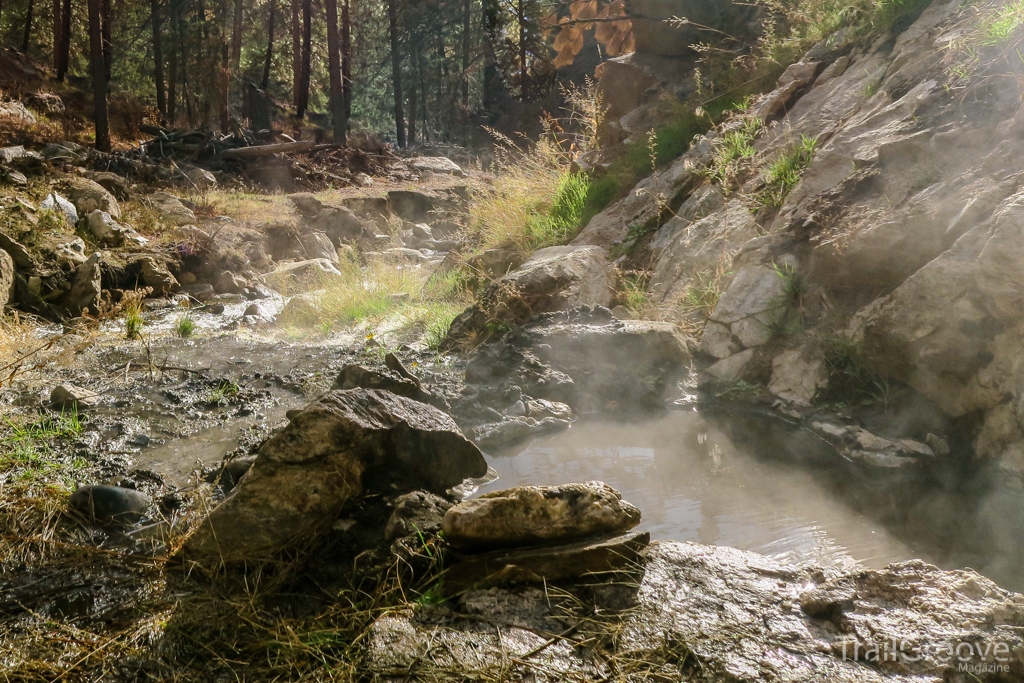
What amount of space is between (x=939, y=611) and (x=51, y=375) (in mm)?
6059

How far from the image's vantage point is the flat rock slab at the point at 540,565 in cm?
247

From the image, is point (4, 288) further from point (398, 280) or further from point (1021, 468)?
point (1021, 468)

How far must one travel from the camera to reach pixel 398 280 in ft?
31.0

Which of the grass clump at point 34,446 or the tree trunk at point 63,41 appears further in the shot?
the tree trunk at point 63,41

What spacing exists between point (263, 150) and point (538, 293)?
14399mm

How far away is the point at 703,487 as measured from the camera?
3.56 meters

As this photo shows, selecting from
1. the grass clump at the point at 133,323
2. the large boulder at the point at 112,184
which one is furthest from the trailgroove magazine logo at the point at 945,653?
the large boulder at the point at 112,184

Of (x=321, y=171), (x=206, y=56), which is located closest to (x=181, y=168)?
(x=321, y=171)

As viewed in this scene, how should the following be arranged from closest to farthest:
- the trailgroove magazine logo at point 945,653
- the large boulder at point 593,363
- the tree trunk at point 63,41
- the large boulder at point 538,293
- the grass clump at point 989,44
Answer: the trailgroove magazine logo at point 945,653, the grass clump at point 989,44, the large boulder at point 593,363, the large boulder at point 538,293, the tree trunk at point 63,41

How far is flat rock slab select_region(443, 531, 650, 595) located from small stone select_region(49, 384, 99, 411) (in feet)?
11.2

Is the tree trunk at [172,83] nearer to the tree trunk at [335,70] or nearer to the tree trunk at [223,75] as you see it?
the tree trunk at [223,75]

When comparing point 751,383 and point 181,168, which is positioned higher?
point 181,168

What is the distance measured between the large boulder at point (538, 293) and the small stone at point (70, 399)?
2854 millimetres

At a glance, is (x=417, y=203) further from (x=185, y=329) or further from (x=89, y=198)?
(x=185, y=329)
